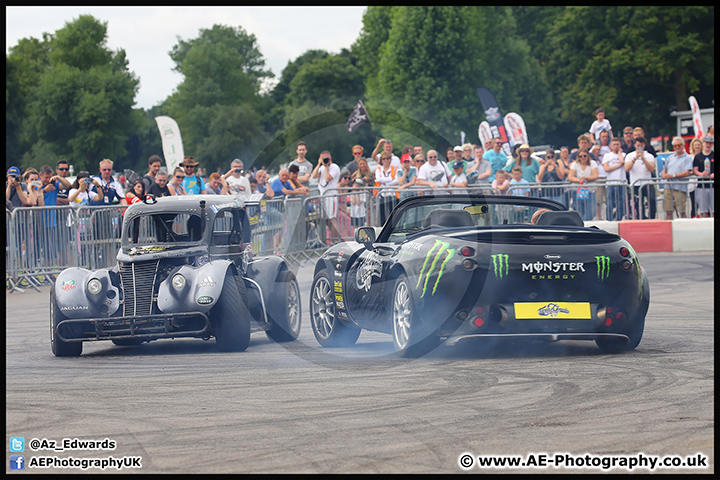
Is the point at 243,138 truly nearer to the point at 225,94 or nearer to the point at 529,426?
the point at 225,94

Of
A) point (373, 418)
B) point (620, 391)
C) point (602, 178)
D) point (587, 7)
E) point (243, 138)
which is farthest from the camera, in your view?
point (243, 138)

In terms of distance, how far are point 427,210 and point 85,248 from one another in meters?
9.12

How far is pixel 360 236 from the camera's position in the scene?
9.23 m

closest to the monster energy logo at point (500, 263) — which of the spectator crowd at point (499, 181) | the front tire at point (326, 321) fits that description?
the front tire at point (326, 321)

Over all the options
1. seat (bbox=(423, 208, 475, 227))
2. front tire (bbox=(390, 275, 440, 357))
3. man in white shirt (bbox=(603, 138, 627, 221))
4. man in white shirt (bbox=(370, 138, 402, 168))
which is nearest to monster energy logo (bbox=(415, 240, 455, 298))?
front tire (bbox=(390, 275, 440, 357))

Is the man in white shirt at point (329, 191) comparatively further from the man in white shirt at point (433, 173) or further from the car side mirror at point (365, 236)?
the car side mirror at point (365, 236)

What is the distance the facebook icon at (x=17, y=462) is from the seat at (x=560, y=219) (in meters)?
5.31

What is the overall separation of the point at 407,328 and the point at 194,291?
2213 millimetres

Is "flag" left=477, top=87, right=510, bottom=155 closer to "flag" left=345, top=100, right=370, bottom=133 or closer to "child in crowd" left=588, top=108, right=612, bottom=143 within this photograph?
"child in crowd" left=588, top=108, right=612, bottom=143

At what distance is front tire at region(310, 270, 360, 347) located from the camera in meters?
9.84

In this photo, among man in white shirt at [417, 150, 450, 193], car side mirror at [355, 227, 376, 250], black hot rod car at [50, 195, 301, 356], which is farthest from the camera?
man in white shirt at [417, 150, 450, 193]

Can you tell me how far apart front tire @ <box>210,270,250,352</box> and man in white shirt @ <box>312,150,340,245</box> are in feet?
33.4

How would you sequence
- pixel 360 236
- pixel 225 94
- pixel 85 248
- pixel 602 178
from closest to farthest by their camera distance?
pixel 360 236 → pixel 85 248 → pixel 602 178 → pixel 225 94

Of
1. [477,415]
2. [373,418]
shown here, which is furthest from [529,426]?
[373,418]
